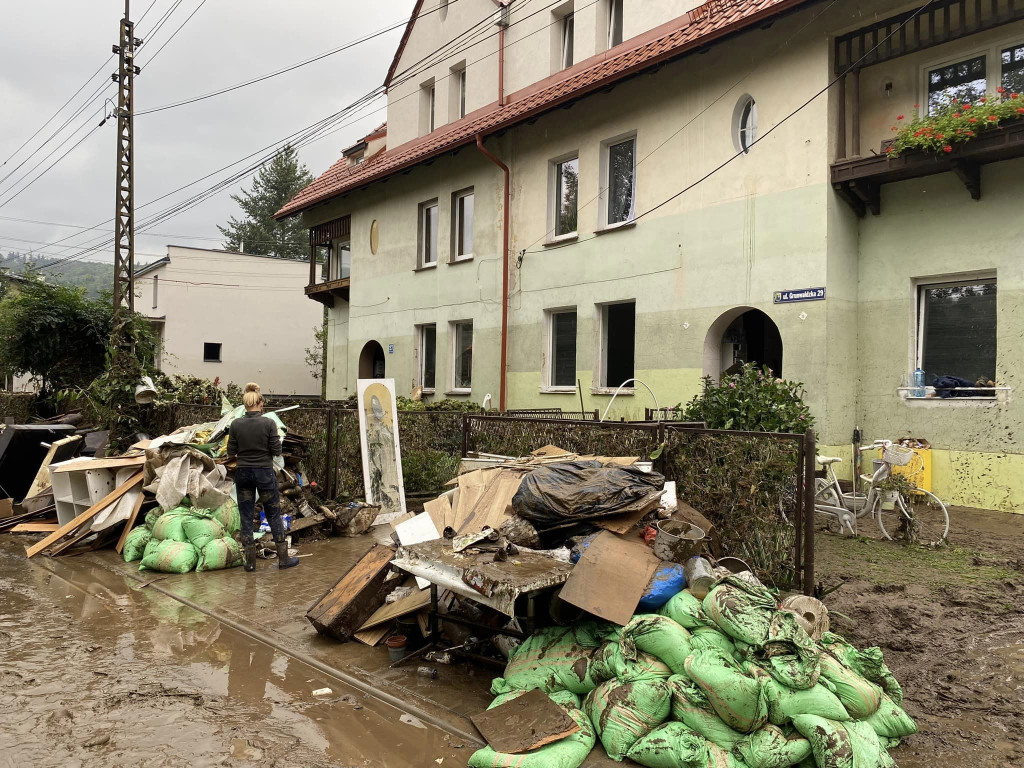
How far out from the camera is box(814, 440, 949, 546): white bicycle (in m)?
8.15

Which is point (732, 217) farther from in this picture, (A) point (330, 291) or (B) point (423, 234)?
(A) point (330, 291)

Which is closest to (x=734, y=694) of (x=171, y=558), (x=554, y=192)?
(x=171, y=558)

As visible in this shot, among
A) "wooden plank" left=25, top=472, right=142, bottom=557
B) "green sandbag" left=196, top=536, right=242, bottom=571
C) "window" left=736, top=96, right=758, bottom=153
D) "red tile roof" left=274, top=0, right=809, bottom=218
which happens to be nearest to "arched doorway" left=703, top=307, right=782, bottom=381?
"window" left=736, top=96, right=758, bottom=153

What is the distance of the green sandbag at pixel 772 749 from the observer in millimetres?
3293

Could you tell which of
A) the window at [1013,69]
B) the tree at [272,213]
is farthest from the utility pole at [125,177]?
the tree at [272,213]

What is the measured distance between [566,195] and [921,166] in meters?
7.44

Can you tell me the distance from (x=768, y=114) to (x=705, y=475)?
27.2 ft

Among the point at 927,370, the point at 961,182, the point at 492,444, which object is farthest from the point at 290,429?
the point at 961,182

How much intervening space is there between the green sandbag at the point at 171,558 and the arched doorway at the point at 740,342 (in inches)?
339

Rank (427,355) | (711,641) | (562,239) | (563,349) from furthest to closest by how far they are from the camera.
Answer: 1. (427,355)
2. (563,349)
3. (562,239)
4. (711,641)

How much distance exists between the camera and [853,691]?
3.59m

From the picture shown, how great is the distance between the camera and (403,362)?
64.4 ft

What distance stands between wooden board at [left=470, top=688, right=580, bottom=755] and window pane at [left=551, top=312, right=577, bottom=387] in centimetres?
1136

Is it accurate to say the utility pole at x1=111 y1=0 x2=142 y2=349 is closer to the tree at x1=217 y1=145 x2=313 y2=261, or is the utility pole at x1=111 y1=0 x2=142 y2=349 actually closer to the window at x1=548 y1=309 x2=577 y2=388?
the window at x1=548 y1=309 x2=577 y2=388
